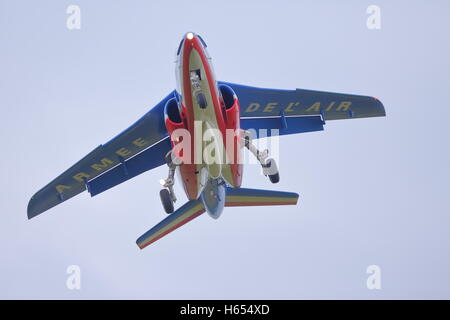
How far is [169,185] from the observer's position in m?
24.1

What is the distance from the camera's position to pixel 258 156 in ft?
79.3

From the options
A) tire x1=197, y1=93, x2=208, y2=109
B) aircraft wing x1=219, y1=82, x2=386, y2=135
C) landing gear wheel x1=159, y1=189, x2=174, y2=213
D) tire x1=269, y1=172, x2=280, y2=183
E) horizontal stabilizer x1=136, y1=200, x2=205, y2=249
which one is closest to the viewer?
tire x1=197, y1=93, x2=208, y2=109

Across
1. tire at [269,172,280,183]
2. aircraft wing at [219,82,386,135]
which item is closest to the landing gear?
tire at [269,172,280,183]

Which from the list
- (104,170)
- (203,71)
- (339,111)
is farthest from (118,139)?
(339,111)

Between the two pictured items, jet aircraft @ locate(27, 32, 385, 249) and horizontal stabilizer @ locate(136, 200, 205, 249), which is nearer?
jet aircraft @ locate(27, 32, 385, 249)

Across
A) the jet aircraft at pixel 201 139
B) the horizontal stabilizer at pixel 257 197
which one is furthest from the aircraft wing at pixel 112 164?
the horizontal stabilizer at pixel 257 197

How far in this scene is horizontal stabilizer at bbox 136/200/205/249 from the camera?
26688 mm

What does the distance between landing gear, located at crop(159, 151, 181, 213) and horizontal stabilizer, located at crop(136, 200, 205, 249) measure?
208 centimetres

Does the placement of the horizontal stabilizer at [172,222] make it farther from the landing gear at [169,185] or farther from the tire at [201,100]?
the tire at [201,100]

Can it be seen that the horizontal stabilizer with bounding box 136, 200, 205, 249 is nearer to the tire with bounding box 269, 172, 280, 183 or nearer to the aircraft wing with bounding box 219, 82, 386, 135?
the tire with bounding box 269, 172, 280, 183

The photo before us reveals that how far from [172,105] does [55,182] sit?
609cm

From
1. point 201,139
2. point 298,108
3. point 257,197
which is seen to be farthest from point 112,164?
point 298,108

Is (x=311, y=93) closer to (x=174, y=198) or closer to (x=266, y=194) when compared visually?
(x=266, y=194)

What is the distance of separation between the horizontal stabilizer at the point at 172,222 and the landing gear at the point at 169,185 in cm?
208
